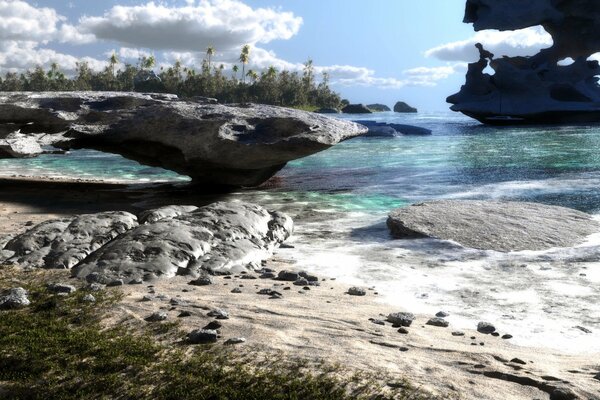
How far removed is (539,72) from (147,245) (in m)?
49.6

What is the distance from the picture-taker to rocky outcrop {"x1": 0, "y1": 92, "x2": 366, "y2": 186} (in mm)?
13586

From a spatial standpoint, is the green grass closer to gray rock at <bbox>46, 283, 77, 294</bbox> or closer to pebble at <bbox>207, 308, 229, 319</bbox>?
pebble at <bbox>207, 308, 229, 319</bbox>

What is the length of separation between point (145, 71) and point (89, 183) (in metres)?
105

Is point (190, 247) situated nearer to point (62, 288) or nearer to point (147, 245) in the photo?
point (147, 245)

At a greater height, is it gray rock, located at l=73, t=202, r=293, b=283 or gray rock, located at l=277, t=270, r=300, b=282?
gray rock, located at l=73, t=202, r=293, b=283

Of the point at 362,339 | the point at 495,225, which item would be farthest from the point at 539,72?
the point at 362,339

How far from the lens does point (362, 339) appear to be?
15.1 ft

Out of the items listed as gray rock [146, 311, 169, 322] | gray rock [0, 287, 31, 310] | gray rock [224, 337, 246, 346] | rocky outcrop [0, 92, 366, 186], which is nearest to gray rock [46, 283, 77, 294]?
gray rock [0, 287, 31, 310]

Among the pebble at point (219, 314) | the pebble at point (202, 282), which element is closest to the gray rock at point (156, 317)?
the pebble at point (219, 314)

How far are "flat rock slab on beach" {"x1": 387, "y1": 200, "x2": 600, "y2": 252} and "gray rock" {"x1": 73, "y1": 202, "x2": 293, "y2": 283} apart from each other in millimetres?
2292

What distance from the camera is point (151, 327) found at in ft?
15.2

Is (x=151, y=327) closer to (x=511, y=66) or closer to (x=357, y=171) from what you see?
(x=357, y=171)

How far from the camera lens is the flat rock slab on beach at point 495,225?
900 centimetres

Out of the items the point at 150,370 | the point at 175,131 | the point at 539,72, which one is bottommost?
the point at 150,370
